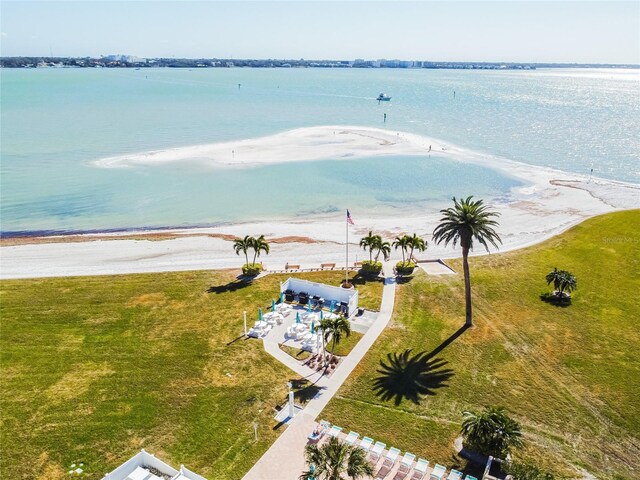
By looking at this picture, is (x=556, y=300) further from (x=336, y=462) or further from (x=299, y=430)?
(x=336, y=462)

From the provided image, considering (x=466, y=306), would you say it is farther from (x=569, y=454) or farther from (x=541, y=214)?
(x=541, y=214)

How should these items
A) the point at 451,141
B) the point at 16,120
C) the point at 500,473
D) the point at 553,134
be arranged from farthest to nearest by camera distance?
1. the point at 16,120
2. the point at 553,134
3. the point at 451,141
4. the point at 500,473

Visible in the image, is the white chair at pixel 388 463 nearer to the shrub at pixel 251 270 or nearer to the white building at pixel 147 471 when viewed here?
the white building at pixel 147 471

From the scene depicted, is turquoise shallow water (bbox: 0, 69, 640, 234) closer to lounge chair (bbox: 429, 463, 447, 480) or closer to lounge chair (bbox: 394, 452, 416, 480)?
lounge chair (bbox: 394, 452, 416, 480)

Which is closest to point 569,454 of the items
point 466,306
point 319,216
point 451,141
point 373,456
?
point 373,456

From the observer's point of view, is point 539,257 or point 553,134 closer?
point 539,257

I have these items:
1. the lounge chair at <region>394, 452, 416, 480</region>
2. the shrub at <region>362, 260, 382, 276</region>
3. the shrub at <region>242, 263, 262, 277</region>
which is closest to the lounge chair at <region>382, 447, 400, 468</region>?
the lounge chair at <region>394, 452, 416, 480</region>

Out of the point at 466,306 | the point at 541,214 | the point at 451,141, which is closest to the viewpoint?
the point at 466,306
